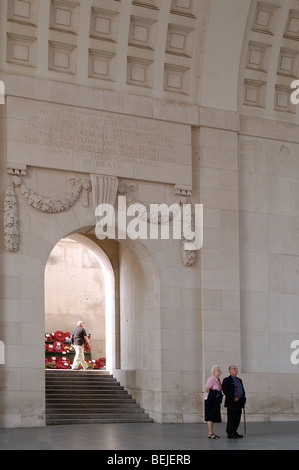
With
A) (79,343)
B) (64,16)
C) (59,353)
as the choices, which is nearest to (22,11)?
(64,16)

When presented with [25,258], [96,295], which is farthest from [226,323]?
[96,295]

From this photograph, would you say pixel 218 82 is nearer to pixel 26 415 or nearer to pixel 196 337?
pixel 196 337

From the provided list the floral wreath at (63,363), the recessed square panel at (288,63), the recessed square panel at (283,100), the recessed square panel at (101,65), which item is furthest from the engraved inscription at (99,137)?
the floral wreath at (63,363)

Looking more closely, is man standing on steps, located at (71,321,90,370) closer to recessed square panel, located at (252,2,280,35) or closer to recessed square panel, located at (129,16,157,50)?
recessed square panel, located at (129,16,157,50)

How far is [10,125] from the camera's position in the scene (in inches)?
747

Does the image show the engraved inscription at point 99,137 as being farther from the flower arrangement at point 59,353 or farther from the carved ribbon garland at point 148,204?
the flower arrangement at point 59,353

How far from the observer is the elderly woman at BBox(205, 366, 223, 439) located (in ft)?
51.3

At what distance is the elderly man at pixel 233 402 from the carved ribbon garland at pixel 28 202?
626cm

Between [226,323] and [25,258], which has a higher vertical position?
[25,258]

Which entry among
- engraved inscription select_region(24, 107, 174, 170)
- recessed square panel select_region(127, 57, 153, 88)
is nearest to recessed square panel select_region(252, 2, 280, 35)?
recessed square panel select_region(127, 57, 153, 88)

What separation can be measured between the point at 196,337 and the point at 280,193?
16.8 ft

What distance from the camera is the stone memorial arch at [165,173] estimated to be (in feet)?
62.2

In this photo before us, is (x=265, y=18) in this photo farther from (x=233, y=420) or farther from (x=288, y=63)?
(x=233, y=420)

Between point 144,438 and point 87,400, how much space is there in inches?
228
